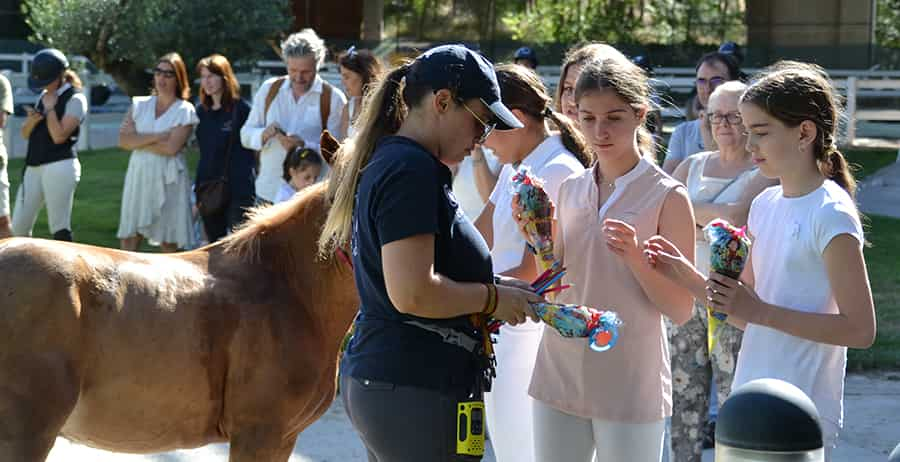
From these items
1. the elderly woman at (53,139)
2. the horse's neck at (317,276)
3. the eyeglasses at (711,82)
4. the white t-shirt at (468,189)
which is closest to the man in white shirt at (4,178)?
the elderly woman at (53,139)

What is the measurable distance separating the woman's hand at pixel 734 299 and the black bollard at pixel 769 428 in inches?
40.4

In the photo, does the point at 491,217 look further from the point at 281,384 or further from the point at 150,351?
the point at 150,351

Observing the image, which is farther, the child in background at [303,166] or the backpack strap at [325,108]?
the backpack strap at [325,108]

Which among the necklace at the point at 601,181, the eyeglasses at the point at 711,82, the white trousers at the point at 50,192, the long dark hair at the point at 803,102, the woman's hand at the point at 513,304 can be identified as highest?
the long dark hair at the point at 803,102

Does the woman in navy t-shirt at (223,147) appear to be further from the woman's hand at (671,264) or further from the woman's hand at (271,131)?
the woman's hand at (671,264)

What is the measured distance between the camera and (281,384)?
443 centimetres

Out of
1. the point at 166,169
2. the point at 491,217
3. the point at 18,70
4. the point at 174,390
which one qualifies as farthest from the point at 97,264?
the point at 18,70

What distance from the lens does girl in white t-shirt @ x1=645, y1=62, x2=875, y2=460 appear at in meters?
3.25

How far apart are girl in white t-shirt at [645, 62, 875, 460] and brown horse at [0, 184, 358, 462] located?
164 centimetres

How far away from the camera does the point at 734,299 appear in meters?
3.25

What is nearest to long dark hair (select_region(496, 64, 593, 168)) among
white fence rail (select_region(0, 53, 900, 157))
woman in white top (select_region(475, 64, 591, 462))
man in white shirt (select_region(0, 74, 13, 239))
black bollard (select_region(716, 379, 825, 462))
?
woman in white top (select_region(475, 64, 591, 462))

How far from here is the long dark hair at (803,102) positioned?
3.38 metres

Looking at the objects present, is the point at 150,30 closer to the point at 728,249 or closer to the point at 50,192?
the point at 50,192

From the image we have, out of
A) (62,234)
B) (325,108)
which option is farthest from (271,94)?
(62,234)
